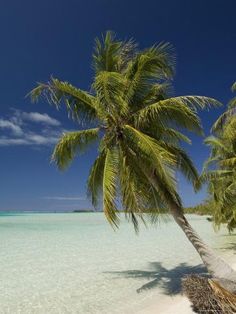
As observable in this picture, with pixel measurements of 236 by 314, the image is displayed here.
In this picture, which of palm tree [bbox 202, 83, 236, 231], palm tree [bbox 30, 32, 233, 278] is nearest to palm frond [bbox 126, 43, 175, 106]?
palm tree [bbox 30, 32, 233, 278]

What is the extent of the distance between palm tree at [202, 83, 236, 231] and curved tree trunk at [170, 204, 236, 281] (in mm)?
6002

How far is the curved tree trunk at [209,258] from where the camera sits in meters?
6.56

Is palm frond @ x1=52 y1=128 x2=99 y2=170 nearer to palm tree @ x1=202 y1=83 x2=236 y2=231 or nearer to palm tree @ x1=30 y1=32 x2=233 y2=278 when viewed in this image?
palm tree @ x1=30 y1=32 x2=233 y2=278

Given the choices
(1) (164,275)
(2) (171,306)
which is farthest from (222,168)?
(2) (171,306)

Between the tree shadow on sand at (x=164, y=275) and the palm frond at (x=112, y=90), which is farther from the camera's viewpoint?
the tree shadow on sand at (x=164, y=275)

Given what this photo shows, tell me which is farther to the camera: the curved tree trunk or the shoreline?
the curved tree trunk

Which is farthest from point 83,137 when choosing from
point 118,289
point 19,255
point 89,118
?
point 19,255

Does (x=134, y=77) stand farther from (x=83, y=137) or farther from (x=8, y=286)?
(x=8, y=286)

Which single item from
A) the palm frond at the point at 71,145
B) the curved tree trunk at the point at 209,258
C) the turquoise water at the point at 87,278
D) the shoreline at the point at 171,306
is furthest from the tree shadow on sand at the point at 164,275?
the palm frond at the point at 71,145

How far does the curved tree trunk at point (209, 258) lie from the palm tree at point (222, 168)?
6.00 meters

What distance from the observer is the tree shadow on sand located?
810 cm

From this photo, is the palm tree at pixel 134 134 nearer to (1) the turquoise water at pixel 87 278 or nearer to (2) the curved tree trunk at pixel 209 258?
(2) the curved tree trunk at pixel 209 258

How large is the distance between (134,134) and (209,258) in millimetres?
2904

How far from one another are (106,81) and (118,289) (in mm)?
4723
